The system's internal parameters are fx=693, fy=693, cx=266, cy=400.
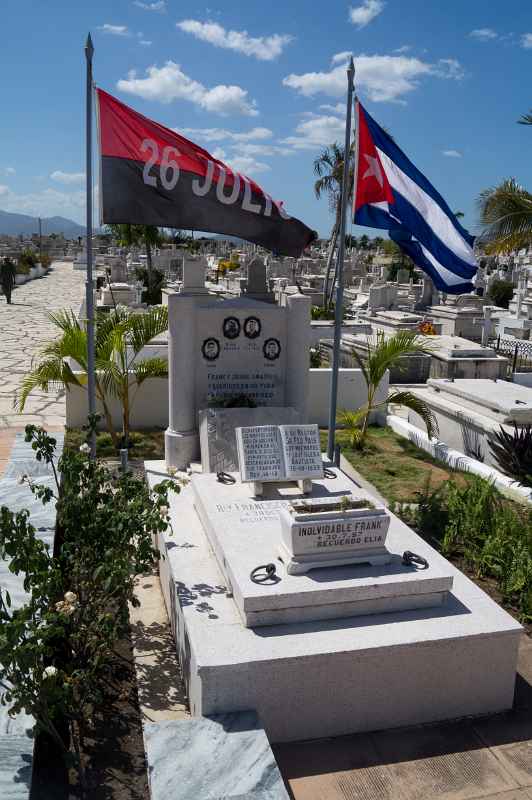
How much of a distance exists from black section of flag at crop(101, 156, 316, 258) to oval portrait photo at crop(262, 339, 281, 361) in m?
1.11

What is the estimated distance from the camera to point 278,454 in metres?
6.07

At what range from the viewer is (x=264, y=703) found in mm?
3955

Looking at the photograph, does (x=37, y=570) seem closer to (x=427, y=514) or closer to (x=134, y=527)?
(x=134, y=527)

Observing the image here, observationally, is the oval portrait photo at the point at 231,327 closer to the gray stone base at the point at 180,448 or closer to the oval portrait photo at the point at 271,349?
the oval portrait photo at the point at 271,349

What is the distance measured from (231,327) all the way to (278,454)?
6.80 feet

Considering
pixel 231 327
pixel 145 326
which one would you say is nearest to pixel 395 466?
pixel 231 327

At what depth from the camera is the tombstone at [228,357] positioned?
7.50 meters

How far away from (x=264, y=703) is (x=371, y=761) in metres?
0.68

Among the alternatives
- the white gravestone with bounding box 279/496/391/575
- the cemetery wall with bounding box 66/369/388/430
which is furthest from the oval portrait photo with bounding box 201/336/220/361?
the white gravestone with bounding box 279/496/391/575

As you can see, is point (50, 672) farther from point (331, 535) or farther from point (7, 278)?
point (7, 278)

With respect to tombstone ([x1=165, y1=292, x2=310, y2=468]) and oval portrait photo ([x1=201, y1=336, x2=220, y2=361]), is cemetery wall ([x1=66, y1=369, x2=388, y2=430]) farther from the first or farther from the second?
oval portrait photo ([x1=201, y1=336, x2=220, y2=361])

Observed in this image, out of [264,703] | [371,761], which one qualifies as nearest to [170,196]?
[264,703]

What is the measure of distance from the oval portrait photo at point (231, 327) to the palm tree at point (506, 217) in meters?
6.39

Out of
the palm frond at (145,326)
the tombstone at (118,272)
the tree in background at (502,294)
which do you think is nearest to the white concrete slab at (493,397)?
the palm frond at (145,326)
